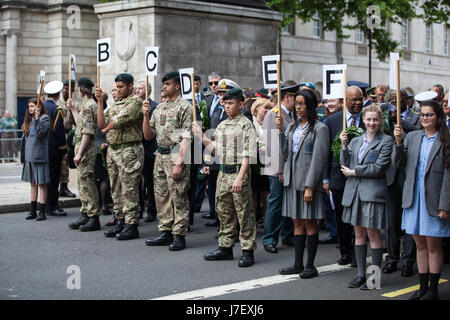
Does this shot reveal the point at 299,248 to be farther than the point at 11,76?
No

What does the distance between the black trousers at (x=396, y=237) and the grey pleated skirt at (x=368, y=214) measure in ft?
2.99

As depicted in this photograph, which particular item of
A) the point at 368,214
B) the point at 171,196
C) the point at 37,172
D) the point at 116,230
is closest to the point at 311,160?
the point at 368,214

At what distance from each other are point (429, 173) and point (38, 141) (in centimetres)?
664

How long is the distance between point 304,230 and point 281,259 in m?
0.94

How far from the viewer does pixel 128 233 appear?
907 cm

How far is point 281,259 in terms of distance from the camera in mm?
7988

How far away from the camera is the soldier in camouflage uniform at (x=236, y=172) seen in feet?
24.8

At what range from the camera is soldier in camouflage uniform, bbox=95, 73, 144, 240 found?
9031mm

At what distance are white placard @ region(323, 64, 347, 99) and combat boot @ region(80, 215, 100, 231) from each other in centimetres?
401

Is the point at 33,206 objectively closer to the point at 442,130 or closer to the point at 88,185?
the point at 88,185

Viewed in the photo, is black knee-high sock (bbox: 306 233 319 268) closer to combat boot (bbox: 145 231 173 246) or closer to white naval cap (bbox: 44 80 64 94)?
combat boot (bbox: 145 231 173 246)

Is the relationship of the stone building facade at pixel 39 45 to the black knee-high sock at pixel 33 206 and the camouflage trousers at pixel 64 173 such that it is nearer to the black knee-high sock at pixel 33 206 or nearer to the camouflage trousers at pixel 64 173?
the camouflage trousers at pixel 64 173
